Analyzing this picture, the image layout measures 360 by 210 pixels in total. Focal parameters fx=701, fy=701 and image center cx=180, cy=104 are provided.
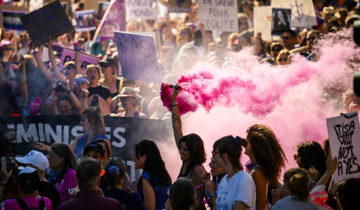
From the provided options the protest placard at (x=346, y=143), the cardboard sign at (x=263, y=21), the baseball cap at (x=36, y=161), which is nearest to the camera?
the protest placard at (x=346, y=143)

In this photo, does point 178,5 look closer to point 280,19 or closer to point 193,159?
point 280,19

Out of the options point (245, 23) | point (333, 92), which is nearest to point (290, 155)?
point (333, 92)

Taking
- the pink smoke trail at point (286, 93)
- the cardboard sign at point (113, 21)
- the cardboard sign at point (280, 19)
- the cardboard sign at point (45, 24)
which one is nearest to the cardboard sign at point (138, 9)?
the cardboard sign at point (113, 21)

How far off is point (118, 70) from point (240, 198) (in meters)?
7.95

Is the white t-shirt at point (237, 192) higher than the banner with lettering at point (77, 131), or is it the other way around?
the white t-shirt at point (237, 192)

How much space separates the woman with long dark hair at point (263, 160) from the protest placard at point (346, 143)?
56 centimetres

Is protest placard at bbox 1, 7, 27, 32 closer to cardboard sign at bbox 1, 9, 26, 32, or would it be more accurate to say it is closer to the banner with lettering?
cardboard sign at bbox 1, 9, 26, 32

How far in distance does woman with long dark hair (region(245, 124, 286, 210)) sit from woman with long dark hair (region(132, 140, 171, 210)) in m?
0.86

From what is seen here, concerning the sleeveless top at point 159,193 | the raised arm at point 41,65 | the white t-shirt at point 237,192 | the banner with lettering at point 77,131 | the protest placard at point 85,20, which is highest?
the protest placard at point 85,20

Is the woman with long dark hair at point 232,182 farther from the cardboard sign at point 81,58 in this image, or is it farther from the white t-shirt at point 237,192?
the cardboard sign at point 81,58

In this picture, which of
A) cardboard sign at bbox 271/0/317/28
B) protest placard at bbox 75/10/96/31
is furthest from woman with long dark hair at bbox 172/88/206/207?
protest placard at bbox 75/10/96/31

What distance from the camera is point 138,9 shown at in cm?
1477

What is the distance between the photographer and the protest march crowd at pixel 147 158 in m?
5.72

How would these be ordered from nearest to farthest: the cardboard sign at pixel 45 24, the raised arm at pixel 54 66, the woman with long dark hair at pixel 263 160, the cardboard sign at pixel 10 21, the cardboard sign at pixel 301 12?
the woman with long dark hair at pixel 263 160 → the cardboard sign at pixel 301 12 → the raised arm at pixel 54 66 → the cardboard sign at pixel 45 24 → the cardboard sign at pixel 10 21
